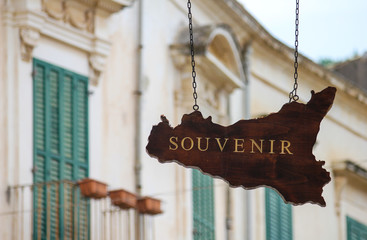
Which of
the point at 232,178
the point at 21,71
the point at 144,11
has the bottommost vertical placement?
the point at 232,178

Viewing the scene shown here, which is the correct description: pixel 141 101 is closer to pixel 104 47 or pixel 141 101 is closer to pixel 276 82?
pixel 104 47

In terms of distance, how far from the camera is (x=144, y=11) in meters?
19.2

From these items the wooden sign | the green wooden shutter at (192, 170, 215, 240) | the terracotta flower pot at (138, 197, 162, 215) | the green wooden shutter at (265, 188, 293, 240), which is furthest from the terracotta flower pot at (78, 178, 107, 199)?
the green wooden shutter at (265, 188, 293, 240)

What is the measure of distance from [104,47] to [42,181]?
7.24ft

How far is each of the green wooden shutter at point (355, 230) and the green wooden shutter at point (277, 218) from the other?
7.33 ft

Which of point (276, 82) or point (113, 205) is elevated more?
point (276, 82)

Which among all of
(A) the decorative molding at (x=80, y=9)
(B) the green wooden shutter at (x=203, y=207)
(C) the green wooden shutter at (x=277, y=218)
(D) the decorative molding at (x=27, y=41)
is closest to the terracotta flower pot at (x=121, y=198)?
(D) the decorative molding at (x=27, y=41)

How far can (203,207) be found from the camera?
67.5ft

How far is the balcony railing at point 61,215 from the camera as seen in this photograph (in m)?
16.0

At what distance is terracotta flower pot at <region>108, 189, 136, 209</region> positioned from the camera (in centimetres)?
1692

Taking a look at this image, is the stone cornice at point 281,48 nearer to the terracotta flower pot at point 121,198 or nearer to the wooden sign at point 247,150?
the terracotta flower pot at point 121,198

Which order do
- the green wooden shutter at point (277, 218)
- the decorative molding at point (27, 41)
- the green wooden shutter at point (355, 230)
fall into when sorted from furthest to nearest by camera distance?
the green wooden shutter at point (355, 230) → the green wooden shutter at point (277, 218) → the decorative molding at point (27, 41)

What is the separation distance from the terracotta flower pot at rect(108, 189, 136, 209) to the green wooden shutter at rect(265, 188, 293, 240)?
6060 mm

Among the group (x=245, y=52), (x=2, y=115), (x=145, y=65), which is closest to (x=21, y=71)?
(x=2, y=115)
